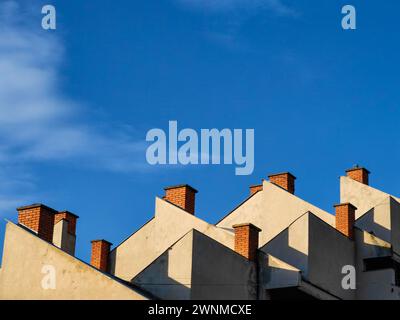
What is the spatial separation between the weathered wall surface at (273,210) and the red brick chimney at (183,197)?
11.0ft

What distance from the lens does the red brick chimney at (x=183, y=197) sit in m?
32.8

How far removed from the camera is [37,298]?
22.0m

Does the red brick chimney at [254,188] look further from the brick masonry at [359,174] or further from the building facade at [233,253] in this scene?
the brick masonry at [359,174]

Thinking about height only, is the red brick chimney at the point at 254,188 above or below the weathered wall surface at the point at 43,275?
above


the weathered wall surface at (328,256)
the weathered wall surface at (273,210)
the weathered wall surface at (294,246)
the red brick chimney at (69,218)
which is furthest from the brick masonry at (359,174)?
the red brick chimney at (69,218)

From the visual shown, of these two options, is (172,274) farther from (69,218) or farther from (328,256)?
(69,218)

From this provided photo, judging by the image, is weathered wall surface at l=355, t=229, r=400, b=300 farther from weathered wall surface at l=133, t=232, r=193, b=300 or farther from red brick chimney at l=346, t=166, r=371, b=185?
weathered wall surface at l=133, t=232, r=193, b=300

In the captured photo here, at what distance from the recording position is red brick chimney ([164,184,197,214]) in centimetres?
3275

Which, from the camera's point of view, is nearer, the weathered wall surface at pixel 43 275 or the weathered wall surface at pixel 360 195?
the weathered wall surface at pixel 43 275

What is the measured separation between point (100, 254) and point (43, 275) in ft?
46.8

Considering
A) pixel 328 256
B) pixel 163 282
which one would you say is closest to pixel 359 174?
pixel 328 256

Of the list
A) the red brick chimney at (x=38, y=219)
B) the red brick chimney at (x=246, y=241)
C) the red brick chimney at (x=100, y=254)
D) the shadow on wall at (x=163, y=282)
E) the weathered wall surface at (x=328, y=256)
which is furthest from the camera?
the red brick chimney at (x=100, y=254)

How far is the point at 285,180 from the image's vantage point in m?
35.2
